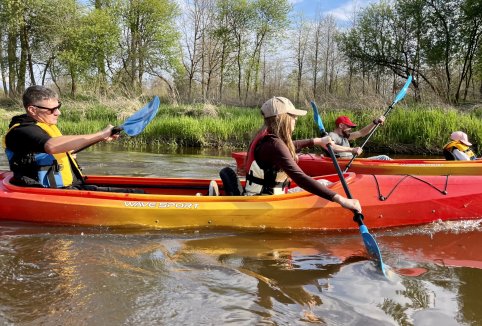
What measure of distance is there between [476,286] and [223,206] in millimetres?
1908

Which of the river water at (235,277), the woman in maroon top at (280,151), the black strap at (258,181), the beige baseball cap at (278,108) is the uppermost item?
the beige baseball cap at (278,108)

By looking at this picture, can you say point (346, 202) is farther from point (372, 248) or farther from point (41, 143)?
point (41, 143)

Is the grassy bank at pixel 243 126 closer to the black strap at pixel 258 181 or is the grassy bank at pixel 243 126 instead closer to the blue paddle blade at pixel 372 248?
the black strap at pixel 258 181

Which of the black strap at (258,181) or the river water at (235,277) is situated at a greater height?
the black strap at (258,181)

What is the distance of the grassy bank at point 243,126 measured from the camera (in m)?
9.99

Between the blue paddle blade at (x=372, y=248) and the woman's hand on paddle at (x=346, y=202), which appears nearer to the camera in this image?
the blue paddle blade at (x=372, y=248)

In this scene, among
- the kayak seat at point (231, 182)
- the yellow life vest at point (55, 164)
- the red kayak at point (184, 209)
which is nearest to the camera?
the yellow life vest at point (55, 164)

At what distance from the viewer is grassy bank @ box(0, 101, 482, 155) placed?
999 cm

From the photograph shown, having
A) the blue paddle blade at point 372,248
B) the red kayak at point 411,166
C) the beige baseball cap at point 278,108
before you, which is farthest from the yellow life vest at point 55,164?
the red kayak at point 411,166

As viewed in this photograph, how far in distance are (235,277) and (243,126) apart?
9.33 meters

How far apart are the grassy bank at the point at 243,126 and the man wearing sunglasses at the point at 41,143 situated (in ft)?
22.7

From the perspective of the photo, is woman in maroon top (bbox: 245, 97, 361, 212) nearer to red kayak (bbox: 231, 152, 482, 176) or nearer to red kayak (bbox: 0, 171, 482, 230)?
red kayak (bbox: 0, 171, 482, 230)

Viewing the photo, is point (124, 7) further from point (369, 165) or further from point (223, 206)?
point (223, 206)

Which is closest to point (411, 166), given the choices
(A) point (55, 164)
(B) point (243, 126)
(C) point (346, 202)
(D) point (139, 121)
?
(C) point (346, 202)
